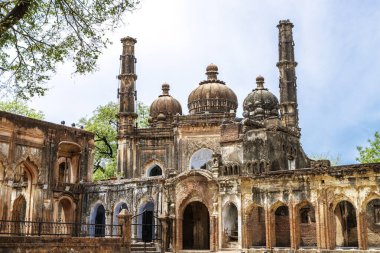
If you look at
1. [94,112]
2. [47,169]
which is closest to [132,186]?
[47,169]

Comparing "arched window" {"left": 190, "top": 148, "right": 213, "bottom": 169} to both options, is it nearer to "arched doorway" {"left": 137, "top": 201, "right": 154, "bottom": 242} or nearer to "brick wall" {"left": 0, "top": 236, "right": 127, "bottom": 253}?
"arched doorway" {"left": 137, "top": 201, "right": 154, "bottom": 242}

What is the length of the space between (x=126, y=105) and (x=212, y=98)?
18.5 feet

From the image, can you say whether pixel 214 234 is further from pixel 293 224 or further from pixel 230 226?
pixel 293 224

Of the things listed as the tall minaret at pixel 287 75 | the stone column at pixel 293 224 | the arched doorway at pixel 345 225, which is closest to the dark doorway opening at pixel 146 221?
the stone column at pixel 293 224

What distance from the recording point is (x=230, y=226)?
21969mm

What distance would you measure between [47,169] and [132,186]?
163 inches

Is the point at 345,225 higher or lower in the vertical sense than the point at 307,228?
higher

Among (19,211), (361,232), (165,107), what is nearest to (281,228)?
(361,232)

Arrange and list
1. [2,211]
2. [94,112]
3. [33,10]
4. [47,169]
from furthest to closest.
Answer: [94,112] → [47,169] → [2,211] → [33,10]

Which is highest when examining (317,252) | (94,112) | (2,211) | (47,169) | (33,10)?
(94,112)

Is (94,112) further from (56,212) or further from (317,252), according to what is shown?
(317,252)

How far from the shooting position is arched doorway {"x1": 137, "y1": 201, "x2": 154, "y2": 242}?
24.9 m

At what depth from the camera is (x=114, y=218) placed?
2598 cm

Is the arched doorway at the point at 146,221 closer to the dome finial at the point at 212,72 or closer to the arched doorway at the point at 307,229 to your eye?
the arched doorway at the point at 307,229
